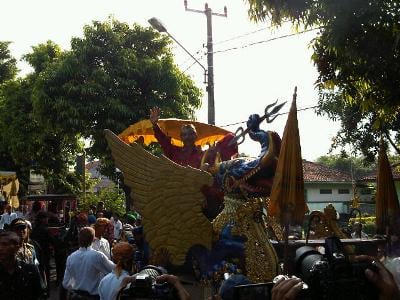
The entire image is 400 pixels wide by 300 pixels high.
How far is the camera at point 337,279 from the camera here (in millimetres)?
2117

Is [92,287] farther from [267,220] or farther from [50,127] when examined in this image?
[50,127]

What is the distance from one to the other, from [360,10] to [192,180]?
2074 millimetres

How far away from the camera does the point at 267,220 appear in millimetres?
5676

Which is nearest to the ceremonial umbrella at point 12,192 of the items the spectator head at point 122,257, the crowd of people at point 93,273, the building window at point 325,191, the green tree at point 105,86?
the green tree at point 105,86

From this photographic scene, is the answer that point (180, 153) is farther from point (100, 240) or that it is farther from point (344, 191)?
point (344, 191)

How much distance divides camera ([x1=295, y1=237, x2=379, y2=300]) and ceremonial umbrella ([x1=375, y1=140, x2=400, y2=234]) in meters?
2.68

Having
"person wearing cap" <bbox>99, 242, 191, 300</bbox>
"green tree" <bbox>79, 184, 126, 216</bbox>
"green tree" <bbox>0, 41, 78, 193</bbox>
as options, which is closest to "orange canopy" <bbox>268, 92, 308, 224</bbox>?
"person wearing cap" <bbox>99, 242, 191, 300</bbox>

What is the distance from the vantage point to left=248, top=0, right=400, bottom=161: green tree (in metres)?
4.75

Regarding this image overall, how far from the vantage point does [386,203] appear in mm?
4773

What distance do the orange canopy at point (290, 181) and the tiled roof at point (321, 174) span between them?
41622mm

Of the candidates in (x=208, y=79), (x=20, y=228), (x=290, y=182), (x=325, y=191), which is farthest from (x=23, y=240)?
(x=325, y=191)

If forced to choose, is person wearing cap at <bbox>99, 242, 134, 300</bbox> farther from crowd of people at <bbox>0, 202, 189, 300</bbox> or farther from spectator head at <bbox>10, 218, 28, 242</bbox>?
spectator head at <bbox>10, 218, 28, 242</bbox>

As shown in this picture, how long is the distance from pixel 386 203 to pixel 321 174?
43.7 metres

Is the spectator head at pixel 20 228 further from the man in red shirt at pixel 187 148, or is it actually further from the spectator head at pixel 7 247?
the man in red shirt at pixel 187 148
